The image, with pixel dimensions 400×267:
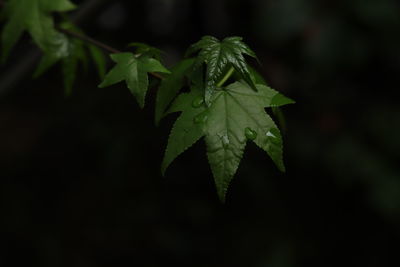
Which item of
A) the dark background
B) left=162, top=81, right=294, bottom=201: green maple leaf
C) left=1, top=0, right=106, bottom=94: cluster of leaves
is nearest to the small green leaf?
left=162, top=81, right=294, bottom=201: green maple leaf

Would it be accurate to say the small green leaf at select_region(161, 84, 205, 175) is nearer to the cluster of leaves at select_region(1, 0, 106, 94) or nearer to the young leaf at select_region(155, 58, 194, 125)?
the young leaf at select_region(155, 58, 194, 125)

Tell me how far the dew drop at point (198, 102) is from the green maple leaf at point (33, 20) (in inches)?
18.6

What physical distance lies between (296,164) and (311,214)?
0.37m

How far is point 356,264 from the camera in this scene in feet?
11.0

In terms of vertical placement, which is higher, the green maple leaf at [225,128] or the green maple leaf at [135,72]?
the green maple leaf at [135,72]

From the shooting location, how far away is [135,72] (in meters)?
1.04

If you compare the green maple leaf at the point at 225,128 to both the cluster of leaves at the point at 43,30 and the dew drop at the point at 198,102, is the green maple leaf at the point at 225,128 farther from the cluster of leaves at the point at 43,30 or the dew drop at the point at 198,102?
the cluster of leaves at the point at 43,30

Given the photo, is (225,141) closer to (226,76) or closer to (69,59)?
(226,76)

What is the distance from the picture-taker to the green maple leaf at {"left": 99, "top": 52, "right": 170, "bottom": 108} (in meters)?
1.03

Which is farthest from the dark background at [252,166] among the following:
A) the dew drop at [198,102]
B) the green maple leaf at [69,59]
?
the dew drop at [198,102]

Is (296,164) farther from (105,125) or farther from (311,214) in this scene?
(105,125)

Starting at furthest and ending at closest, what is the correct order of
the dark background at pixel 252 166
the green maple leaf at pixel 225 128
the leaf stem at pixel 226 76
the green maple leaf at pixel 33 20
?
the dark background at pixel 252 166 → the green maple leaf at pixel 33 20 → the leaf stem at pixel 226 76 → the green maple leaf at pixel 225 128

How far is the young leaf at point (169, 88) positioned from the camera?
1086mm

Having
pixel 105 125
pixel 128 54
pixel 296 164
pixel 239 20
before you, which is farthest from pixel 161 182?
pixel 128 54
